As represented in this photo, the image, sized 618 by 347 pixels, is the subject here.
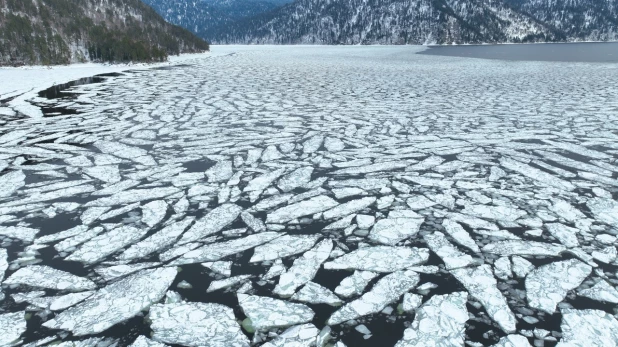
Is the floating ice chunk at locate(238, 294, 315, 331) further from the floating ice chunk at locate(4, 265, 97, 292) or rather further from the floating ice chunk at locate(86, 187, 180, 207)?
the floating ice chunk at locate(86, 187, 180, 207)

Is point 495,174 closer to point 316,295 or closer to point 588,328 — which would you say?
point 588,328

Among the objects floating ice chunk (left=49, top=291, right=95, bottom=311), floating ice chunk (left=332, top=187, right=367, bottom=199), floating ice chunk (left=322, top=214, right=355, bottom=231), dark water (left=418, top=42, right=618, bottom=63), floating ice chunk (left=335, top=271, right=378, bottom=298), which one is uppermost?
dark water (left=418, top=42, right=618, bottom=63)

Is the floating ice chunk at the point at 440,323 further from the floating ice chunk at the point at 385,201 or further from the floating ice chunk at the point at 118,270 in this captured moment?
the floating ice chunk at the point at 118,270

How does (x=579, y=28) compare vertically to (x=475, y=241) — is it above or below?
above

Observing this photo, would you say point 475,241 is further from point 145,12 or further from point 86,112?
point 145,12

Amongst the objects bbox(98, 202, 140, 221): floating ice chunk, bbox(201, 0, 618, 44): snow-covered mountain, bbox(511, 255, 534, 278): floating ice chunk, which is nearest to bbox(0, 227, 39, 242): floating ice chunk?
bbox(98, 202, 140, 221): floating ice chunk

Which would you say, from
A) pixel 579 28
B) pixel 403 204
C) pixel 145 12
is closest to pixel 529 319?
pixel 403 204
